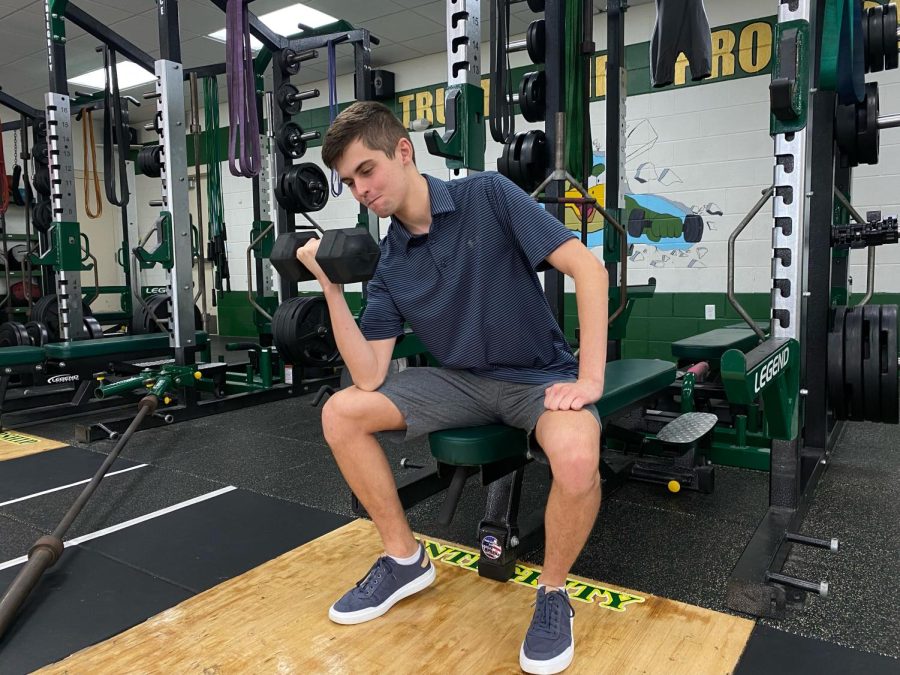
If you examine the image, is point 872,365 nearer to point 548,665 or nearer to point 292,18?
point 548,665

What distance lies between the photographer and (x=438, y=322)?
5.35 ft

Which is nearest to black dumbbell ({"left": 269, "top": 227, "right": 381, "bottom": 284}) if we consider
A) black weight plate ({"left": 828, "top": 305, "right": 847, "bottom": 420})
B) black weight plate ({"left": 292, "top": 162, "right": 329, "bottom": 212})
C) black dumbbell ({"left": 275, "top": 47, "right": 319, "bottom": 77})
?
black weight plate ({"left": 828, "top": 305, "right": 847, "bottom": 420})

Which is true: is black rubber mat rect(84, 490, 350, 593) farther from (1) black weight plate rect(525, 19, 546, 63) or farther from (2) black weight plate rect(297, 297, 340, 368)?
(1) black weight plate rect(525, 19, 546, 63)

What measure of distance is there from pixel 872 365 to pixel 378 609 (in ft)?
5.98

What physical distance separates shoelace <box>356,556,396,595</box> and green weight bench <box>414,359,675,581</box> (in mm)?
175

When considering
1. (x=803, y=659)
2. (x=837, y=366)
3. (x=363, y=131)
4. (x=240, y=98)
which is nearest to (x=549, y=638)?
(x=803, y=659)

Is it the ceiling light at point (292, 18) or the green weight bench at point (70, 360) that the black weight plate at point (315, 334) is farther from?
the ceiling light at point (292, 18)

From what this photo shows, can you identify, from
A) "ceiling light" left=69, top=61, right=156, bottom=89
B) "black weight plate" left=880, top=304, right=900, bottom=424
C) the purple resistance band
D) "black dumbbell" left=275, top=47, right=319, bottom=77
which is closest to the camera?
"black weight plate" left=880, top=304, right=900, bottom=424

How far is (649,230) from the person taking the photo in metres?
5.12

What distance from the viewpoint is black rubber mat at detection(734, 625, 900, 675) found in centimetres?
136

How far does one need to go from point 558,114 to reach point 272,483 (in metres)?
1.81

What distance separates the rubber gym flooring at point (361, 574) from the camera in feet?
4.72

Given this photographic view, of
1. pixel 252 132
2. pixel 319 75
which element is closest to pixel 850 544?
pixel 252 132

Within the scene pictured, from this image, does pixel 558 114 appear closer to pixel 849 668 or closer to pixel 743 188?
A: pixel 849 668
